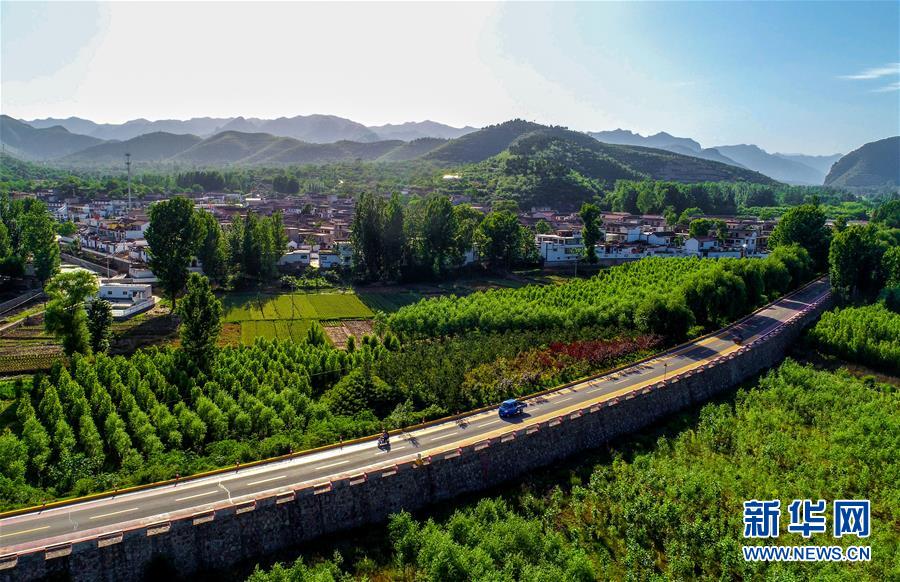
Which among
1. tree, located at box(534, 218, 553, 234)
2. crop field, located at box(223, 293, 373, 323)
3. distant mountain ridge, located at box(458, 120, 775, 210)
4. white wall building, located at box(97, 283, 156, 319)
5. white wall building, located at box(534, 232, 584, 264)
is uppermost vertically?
distant mountain ridge, located at box(458, 120, 775, 210)

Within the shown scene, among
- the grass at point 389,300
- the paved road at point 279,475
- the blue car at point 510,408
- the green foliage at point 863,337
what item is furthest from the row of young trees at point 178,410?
the green foliage at point 863,337

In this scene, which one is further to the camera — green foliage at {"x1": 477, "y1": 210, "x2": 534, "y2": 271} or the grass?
green foliage at {"x1": 477, "y1": 210, "x2": 534, "y2": 271}

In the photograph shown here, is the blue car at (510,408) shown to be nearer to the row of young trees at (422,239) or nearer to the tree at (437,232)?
the row of young trees at (422,239)

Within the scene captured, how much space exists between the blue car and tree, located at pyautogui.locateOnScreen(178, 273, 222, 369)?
1707 centimetres

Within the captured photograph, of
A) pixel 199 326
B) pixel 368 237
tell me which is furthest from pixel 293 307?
pixel 199 326

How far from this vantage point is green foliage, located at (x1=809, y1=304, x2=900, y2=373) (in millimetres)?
36281

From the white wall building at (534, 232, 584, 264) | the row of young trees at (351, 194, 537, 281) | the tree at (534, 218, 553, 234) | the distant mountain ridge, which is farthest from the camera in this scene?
the distant mountain ridge

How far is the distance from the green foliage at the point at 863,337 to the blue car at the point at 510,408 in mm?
25174

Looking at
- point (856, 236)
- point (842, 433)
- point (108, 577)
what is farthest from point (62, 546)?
point (856, 236)

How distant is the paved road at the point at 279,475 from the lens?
18266mm

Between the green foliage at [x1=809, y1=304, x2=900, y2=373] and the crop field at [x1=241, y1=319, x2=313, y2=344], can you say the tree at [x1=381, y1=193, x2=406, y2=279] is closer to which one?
the crop field at [x1=241, y1=319, x2=313, y2=344]

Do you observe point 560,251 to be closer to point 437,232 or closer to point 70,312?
point 437,232

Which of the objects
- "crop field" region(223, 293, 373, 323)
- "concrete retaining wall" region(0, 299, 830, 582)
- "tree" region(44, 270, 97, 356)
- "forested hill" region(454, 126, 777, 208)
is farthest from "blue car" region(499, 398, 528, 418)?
"forested hill" region(454, 126, 777, 208)

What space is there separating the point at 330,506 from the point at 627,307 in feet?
91.2
